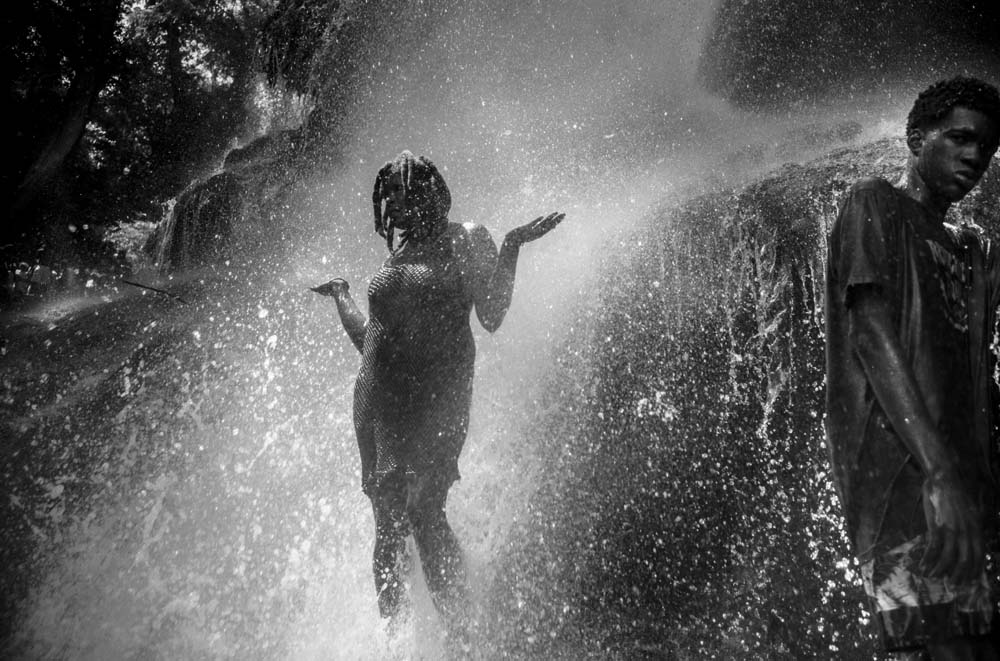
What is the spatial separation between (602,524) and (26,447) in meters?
11.5

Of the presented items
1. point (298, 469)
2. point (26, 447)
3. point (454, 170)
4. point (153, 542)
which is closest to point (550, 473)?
point (298, 469)

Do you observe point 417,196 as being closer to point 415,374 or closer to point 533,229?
point 533,229

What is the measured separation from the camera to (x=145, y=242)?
1738cm

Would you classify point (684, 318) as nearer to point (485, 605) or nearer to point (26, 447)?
point (485, 605)

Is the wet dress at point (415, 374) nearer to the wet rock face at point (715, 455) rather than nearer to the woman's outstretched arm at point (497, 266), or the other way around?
the woman's outstretched arm at point (497, 266)

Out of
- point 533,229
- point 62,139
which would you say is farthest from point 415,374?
point 62,139

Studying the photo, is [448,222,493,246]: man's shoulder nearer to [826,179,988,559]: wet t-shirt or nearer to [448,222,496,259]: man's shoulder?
[448,222,496,259]: man's shoulder

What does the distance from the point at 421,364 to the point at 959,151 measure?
2.88 meters

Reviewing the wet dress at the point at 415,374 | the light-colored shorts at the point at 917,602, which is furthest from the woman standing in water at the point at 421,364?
the light-colored shorts at the point at 917,602

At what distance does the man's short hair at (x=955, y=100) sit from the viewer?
169cm

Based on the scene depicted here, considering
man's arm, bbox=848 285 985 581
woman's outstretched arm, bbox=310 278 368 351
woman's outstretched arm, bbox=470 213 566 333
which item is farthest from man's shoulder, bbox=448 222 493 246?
man's arm, bbox=848 285 985 581

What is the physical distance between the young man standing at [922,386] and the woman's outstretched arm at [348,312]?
3091mm

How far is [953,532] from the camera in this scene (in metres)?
1.38

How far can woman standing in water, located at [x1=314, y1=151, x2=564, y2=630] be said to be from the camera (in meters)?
3.68
